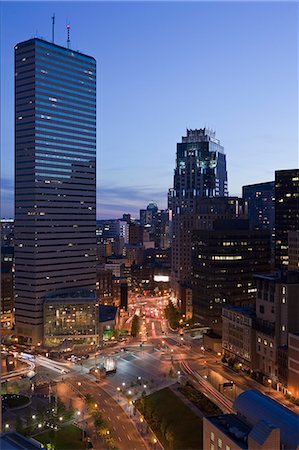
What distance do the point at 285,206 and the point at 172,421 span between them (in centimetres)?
1975

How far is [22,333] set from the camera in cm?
1609

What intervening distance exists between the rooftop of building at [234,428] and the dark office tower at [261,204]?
2979 centimetres

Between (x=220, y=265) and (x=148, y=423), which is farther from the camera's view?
(x=220, y=265)

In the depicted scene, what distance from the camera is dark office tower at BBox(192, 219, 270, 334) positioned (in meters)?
15.9

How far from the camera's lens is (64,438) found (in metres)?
7.84

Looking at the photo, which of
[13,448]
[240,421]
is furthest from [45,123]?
[13,448]

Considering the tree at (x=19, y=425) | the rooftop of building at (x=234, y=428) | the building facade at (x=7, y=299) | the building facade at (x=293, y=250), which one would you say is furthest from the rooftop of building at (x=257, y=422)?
the building facade at (x=293, y=250)

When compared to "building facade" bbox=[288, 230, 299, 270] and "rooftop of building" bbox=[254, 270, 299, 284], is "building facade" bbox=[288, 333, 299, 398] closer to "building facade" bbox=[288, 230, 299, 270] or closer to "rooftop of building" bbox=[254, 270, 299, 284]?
"rooftop of building" bbox=[254, 270, 299, 284]

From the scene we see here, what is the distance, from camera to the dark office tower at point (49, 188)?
16297 millimetres

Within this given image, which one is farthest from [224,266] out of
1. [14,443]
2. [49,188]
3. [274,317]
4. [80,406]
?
[14,443]

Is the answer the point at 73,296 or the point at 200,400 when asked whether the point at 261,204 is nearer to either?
the point at 73,296

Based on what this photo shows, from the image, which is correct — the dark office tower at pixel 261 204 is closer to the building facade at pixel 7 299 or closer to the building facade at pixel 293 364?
the building facade at pixel 7 299

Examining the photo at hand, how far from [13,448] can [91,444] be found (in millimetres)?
4919

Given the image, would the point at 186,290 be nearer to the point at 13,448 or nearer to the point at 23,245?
the point at 23,245
